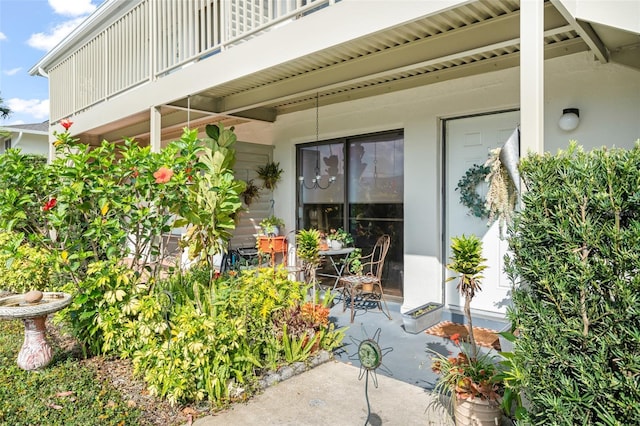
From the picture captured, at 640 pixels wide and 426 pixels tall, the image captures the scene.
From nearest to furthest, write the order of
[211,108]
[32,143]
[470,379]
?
[470,379] < [211,108] < [32,143]

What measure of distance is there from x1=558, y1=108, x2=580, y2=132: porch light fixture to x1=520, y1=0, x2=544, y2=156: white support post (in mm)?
1910

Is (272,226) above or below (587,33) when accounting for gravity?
below

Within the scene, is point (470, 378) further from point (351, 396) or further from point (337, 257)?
point (337, 257)

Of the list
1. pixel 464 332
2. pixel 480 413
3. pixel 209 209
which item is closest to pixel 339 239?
pixel 464 332

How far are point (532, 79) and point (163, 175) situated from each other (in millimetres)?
2836

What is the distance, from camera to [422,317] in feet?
14.7

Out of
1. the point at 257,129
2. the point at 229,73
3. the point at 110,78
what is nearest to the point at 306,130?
the point at 257,129

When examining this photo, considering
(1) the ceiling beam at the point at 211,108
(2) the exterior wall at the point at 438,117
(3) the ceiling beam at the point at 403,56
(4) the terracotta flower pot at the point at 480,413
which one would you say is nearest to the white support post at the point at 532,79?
(3) the ceiling beam at the point at 403,56

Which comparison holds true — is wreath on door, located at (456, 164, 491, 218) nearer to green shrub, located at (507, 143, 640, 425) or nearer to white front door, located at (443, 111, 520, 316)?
white front door, located at (443, 111, 520, 316)

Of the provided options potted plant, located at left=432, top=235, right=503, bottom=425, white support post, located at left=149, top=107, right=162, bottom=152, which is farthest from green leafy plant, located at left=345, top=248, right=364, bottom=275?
white support post, located at left=149, top=107, right=162, bottom=152

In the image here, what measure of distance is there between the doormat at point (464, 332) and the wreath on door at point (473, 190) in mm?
1343

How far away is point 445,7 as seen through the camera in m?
2.71

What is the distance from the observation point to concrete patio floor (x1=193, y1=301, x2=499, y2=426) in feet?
8.82

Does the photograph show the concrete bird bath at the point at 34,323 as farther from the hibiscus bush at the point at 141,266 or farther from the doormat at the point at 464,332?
the doormat at the point at 464,332
